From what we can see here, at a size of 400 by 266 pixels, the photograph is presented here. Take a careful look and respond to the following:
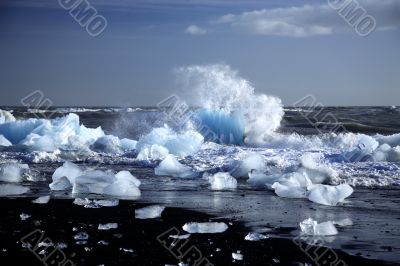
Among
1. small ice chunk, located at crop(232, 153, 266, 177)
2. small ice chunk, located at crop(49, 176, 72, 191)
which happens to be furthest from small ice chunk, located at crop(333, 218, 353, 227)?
small ice chunk, located at crop(49, 176, 72, 191)

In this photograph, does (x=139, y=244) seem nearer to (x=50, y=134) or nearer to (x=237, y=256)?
(x=237, y=256)

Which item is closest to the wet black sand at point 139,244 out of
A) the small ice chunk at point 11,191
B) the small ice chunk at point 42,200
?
the small ice chunk at point 42,200

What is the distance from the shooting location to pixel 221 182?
9.20 m

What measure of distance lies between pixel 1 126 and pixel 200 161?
28.9 feet

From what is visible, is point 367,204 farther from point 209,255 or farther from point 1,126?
point 1,126

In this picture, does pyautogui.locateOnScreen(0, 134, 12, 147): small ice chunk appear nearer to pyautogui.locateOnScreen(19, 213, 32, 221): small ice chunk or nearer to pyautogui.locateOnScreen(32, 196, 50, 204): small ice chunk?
pyautogui.locateOnScreen(32, 196, 50, 204): small ice chunk

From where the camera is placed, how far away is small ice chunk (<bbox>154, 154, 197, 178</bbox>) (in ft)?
35.7

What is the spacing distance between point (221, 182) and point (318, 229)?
353cm

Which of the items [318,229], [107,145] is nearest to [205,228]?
[318,229]

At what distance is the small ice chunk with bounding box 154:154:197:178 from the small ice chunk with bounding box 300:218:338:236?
5.11m

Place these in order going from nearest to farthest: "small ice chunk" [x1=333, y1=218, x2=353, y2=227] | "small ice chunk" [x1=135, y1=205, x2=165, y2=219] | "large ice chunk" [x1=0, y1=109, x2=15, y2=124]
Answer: "small ice chunk" [x1=333, y1=218, x2=353, y2=227]
"small ice chunk" [x1=135, y1=205, x2=165, y2=219]
"large ice chunk" [x1=0, y1=109, x2=15, y2=124]

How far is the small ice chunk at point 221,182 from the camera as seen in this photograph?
9172mm

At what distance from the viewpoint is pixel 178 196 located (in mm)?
8430

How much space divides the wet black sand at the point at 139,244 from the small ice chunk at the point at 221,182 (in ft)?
7.32
